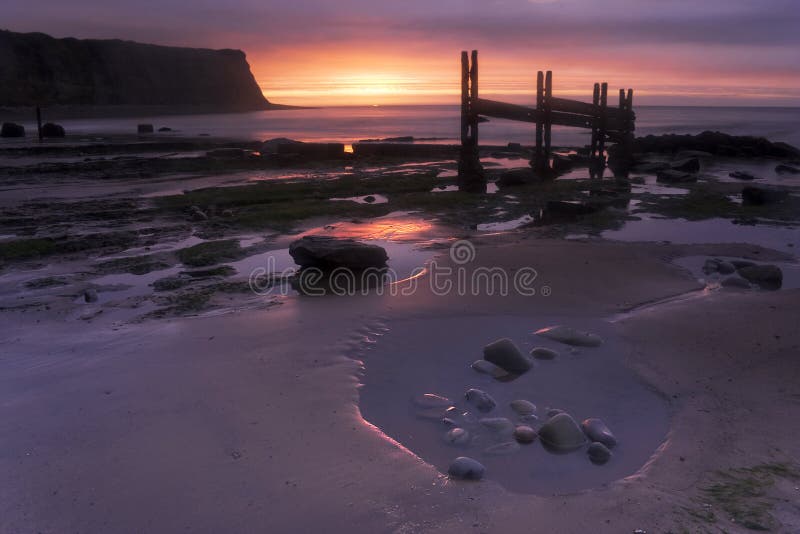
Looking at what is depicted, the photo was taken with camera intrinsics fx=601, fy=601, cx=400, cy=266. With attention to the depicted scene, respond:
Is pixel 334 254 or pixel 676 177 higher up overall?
pixel 676 177

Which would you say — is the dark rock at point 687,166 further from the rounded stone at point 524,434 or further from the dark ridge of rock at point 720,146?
the rounded stone at point 524,434

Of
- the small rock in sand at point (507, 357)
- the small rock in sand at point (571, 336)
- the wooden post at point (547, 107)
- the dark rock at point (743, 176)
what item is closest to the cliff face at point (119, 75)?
the wooden post at point (547, 107)

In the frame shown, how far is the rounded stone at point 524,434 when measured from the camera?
4387 mm

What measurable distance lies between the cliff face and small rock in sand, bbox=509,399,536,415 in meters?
84.2

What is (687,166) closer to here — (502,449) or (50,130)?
(502,449)

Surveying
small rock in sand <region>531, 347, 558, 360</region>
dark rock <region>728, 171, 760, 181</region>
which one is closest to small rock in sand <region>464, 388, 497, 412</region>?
small rock in sand <region>531, 347, 558, 360</region>

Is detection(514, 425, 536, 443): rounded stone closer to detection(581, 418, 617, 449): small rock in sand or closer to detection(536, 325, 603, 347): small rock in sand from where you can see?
detection(581, 418, 617, 449): small rock in sand

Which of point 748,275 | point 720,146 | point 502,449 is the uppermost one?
point 720,146

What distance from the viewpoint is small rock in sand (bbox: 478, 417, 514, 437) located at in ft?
14.8

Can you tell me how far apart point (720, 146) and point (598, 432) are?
94.0 ft

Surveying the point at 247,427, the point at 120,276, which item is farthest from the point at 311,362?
the point at 120,276

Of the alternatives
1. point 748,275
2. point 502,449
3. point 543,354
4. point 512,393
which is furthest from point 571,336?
point 748,275

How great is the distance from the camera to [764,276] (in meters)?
8.13

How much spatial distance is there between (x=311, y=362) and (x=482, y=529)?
2744 millimetres
